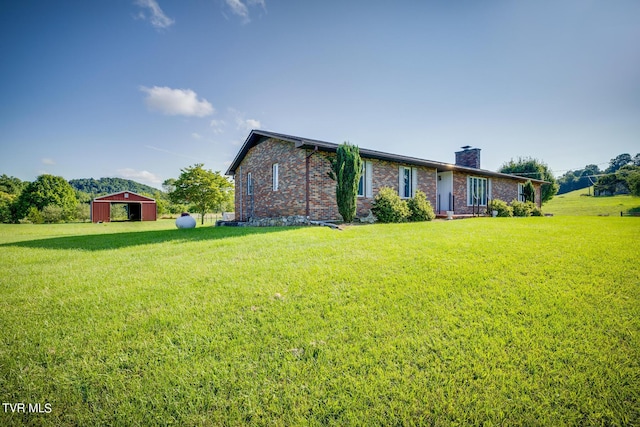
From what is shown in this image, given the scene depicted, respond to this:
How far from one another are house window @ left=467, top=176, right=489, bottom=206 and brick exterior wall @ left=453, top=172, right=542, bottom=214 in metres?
0.43

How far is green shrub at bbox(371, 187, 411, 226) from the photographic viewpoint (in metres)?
10.5

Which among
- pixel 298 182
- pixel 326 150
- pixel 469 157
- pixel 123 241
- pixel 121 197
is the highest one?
pixel 469 157

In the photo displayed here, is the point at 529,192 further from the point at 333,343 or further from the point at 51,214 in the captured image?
the point at 51,214

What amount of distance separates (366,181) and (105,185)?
272 feet

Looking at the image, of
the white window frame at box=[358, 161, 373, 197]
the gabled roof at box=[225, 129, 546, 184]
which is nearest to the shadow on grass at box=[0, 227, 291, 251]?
the gabled roof at box=[225, 129, 546, 184]

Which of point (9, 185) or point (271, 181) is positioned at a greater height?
point (9, 185)

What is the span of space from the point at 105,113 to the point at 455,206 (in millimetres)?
21059

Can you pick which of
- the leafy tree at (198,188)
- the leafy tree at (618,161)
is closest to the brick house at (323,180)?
the leafy tree at (198,188)

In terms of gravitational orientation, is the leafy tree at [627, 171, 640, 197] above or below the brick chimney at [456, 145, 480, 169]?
below

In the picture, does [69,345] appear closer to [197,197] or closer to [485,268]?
[485,268]

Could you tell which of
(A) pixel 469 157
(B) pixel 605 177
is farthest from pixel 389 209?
(B) pixel 605 177

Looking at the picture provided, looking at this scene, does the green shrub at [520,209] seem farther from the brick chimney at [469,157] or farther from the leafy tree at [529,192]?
the brick chimney at [469,157]

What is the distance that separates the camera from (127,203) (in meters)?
29.3

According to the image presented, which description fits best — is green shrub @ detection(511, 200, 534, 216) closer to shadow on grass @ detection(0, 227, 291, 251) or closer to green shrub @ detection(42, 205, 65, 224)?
shadow on grass @ detection(0, 227, 291, 251)
